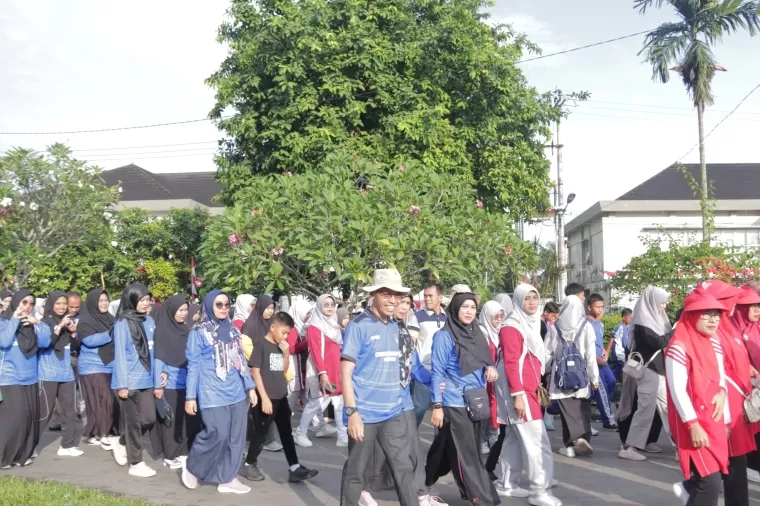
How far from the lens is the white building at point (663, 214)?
109 feet

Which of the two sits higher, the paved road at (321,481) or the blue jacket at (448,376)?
the blue jacket at (448,376)

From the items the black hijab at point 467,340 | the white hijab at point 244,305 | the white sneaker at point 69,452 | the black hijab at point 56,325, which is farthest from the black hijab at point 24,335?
the black hijab at point 467,340

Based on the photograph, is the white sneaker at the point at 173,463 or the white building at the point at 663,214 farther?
the white building at the point at 663,214

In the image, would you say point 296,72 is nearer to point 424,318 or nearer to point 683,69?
point 424,318

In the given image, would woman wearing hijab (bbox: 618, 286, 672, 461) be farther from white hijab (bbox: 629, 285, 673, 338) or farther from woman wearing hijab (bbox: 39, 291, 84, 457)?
woman wearing hijab (bbox: 39, 291, 84, 457)

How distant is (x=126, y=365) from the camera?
8.30 metres

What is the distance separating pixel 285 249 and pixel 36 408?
5319 mm

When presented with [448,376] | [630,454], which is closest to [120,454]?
[448,376]

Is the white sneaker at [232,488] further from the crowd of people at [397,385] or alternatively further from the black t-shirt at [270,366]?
the black t-shirt at [270,366]

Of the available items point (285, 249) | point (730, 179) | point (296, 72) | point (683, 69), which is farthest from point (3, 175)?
point (730, 179)

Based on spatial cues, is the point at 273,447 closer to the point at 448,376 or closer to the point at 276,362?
the point at 276,362

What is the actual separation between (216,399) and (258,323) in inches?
50.1

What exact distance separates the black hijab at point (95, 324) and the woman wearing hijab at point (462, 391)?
4510 millimetres

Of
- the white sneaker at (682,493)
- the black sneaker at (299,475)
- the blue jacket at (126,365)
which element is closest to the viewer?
the white sneaker at (682,493)
